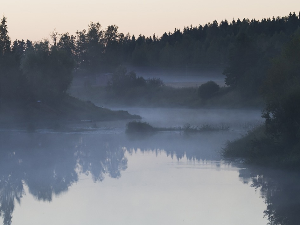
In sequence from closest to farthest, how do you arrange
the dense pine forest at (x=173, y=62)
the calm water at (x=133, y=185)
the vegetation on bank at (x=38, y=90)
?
1. the calm water at (x=133, y=185)
2. the dense pine forest at (x=173, y=62)
3. the vegetation on bank at (x=38, y=90)

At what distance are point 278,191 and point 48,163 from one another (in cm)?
1038

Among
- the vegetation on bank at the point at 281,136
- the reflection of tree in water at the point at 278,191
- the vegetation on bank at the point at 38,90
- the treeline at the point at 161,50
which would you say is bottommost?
the reflection of tree in water at the point at 278,191

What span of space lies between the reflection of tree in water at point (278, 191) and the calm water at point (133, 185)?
31mm

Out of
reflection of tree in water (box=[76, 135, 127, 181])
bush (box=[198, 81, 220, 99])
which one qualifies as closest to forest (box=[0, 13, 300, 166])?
bush (box=[198, 81, 220, 99])

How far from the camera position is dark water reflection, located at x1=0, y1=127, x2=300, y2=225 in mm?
16812

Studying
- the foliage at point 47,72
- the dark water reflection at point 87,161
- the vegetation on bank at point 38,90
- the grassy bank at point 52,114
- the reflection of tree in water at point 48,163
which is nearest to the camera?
the dark water reflection at point 87,161

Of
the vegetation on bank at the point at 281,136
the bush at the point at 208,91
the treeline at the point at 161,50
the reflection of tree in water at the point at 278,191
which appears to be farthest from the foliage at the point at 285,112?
the treeline at the point at 161,50

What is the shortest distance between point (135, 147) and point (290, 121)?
34.1 ft

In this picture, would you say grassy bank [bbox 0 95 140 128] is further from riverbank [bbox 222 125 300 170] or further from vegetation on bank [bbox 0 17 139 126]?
riverbank [bbox 222 125 300 170]

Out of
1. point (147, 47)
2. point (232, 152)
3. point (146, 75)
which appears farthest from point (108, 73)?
point (232, 152)

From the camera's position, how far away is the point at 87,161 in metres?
25.2

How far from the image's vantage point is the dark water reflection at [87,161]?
55.2ft

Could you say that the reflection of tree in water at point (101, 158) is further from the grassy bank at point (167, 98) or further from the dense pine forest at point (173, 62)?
the grassy bank at point (167, 98)

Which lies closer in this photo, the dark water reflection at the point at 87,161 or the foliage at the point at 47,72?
the dark water reflection at the point at 87,161
